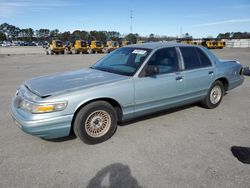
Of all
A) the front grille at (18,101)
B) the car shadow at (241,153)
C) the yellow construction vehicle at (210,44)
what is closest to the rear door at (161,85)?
the car shadow at (241,153)

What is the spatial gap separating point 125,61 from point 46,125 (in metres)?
2.14

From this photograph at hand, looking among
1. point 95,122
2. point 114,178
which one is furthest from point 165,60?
point 114,178

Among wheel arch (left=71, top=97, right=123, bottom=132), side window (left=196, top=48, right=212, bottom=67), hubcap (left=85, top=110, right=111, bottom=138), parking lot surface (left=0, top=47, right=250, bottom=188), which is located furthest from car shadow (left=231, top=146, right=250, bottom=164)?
side window (left=196, top=48, right=212, bottom=67)

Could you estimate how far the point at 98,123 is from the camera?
384 centimetres

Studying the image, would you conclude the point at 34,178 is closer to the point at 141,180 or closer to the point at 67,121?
the point at 67,121

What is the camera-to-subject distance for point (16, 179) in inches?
113

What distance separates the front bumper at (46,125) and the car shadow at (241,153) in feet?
8.42

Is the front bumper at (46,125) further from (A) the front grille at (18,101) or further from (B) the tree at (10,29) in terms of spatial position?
(B) the tree at (10,29)

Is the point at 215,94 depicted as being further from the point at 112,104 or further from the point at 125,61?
the point at 112,104

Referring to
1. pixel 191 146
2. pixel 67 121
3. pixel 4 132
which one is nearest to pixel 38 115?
pixel 67 121

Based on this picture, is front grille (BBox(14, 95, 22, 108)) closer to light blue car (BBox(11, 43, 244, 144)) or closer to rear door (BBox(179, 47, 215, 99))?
light blue car (BBox(11, 43, 244, 144))

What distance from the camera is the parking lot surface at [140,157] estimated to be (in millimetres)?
2838

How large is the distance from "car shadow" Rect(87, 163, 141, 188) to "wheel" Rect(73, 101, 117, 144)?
77 cm

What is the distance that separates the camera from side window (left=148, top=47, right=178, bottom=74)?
4438 millimetres
